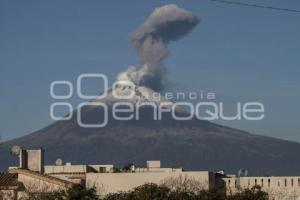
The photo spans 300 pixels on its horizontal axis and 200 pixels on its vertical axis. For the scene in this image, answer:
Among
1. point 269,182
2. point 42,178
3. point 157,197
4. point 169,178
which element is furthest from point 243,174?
point 157,197

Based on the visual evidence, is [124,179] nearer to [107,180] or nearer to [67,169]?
[107,180]

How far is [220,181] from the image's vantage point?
112250mm

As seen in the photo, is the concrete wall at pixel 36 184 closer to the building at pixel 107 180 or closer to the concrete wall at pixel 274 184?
the building at pixel 107 180

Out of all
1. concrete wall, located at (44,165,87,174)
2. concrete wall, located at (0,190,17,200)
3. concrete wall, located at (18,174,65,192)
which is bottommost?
concrete wall, located at (0,190,17,200)

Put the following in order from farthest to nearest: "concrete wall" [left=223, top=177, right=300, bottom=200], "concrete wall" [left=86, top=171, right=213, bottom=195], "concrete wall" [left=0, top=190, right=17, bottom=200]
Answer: "concrete wall" [left=223, top=177, right=300, bottom=200] < "concrete wall" [left=86, top=171, right=213, bottom=195] < "concrete wall" [left=0, top=190, right=17, bottom=200]

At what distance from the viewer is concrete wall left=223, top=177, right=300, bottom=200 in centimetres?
11138

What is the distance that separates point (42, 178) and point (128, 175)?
66.0 feet

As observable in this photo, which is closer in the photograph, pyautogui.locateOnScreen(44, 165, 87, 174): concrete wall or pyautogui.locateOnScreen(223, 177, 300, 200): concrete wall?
pyautogui.locateOnScreen(223, 177, 300, 200): concrete wall

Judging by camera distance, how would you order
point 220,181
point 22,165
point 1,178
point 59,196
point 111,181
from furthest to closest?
1. point 220,181
2. point 111,181
3. point 22,165
4. point 1,178
5. point 59,196

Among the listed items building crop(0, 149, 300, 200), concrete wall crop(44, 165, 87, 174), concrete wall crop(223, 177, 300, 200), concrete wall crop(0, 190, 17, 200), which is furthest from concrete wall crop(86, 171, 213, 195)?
concrete wall crop(0, 190, 17, 200)

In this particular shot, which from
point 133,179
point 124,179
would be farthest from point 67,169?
point 133,179

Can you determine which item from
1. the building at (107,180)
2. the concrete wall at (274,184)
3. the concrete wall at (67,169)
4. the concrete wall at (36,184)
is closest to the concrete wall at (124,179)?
the building at (107,180)

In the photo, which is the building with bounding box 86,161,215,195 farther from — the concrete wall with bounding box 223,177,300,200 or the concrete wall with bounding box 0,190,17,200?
the concrete wall with bounding box 0,190,17,200

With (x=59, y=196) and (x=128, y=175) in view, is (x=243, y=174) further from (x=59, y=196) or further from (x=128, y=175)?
(x=59, y=196)
